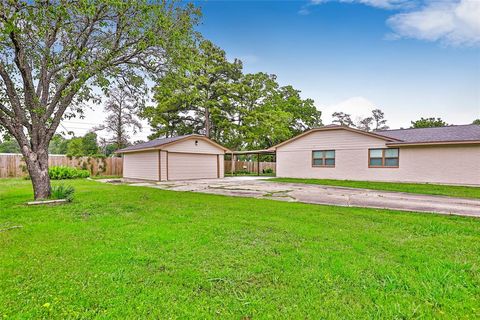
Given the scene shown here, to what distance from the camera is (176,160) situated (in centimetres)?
1739

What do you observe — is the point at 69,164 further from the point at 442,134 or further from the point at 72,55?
the point at 442,134

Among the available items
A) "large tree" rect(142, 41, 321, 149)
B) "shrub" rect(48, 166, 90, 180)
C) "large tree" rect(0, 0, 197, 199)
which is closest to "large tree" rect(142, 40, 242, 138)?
"large tree" rect(142, 41, 321, 149)

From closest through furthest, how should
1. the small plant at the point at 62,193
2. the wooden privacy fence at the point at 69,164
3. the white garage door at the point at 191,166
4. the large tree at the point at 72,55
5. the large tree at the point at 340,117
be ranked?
1. the large tree at the point at 72,55
2. the small plant at the point at 62,193
3. the wooden privacy fence at the point at 69,164
4. the white garage door at the point at 191,166
5. the large tree at the point at 340,117

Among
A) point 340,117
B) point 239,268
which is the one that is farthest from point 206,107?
point 340,117

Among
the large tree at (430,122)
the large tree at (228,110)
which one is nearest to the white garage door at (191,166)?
the large tree at (228,110)

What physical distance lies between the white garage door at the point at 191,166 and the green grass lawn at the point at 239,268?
11829 mm

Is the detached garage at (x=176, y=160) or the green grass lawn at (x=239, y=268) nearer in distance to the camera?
the green grass lawn at (x=239, y=268)

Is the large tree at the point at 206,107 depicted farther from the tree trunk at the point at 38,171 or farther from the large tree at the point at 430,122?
the large tree at the point at 430,122

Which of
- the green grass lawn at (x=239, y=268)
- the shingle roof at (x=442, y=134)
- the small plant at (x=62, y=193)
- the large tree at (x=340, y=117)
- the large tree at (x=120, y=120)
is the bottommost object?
the green grass lawn at (x=239, y=268)

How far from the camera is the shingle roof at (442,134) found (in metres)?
12.7

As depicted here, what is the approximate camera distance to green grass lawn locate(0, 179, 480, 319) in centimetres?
223

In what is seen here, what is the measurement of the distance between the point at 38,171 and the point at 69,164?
Answer: 13.9 meters

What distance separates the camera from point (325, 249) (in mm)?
3623

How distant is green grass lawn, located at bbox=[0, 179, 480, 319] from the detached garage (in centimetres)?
1137
